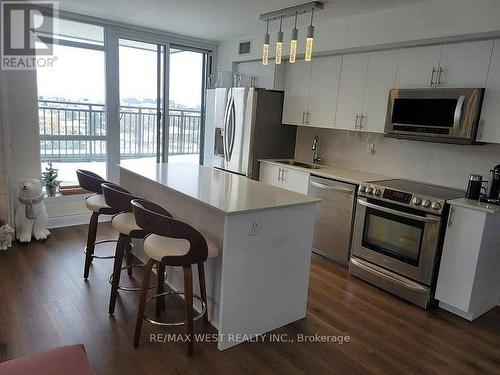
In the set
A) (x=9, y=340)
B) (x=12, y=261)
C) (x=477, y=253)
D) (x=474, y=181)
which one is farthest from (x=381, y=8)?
(x=12, y=261)

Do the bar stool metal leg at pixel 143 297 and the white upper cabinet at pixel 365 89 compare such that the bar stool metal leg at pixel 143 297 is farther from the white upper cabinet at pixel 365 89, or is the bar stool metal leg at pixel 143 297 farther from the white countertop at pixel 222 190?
the white upper cabinet at pixel 365 89

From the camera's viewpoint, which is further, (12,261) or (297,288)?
(12,261)

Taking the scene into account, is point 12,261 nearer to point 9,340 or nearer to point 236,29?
point 9,340

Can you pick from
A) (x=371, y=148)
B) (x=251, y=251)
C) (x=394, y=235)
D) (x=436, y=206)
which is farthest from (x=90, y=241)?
(x=371, y=148)

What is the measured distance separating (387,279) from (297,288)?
109cm

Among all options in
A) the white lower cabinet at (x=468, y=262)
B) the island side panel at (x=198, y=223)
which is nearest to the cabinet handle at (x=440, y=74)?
the white lower cabinet at (x=468, y=262)

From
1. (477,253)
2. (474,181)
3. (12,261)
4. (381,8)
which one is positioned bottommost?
(12,261)

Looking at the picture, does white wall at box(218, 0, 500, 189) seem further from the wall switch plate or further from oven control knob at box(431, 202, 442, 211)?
oven control knob at box(431, 202, 442, 211)

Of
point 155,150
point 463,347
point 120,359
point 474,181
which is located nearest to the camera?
point 120,359

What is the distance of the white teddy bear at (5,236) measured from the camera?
3.79 m

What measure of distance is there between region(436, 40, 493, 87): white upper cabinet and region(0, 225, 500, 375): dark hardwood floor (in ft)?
6.53

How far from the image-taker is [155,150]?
5633mm

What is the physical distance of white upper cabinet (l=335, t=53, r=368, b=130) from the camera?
12.9 ft

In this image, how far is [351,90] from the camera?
4.03 m
